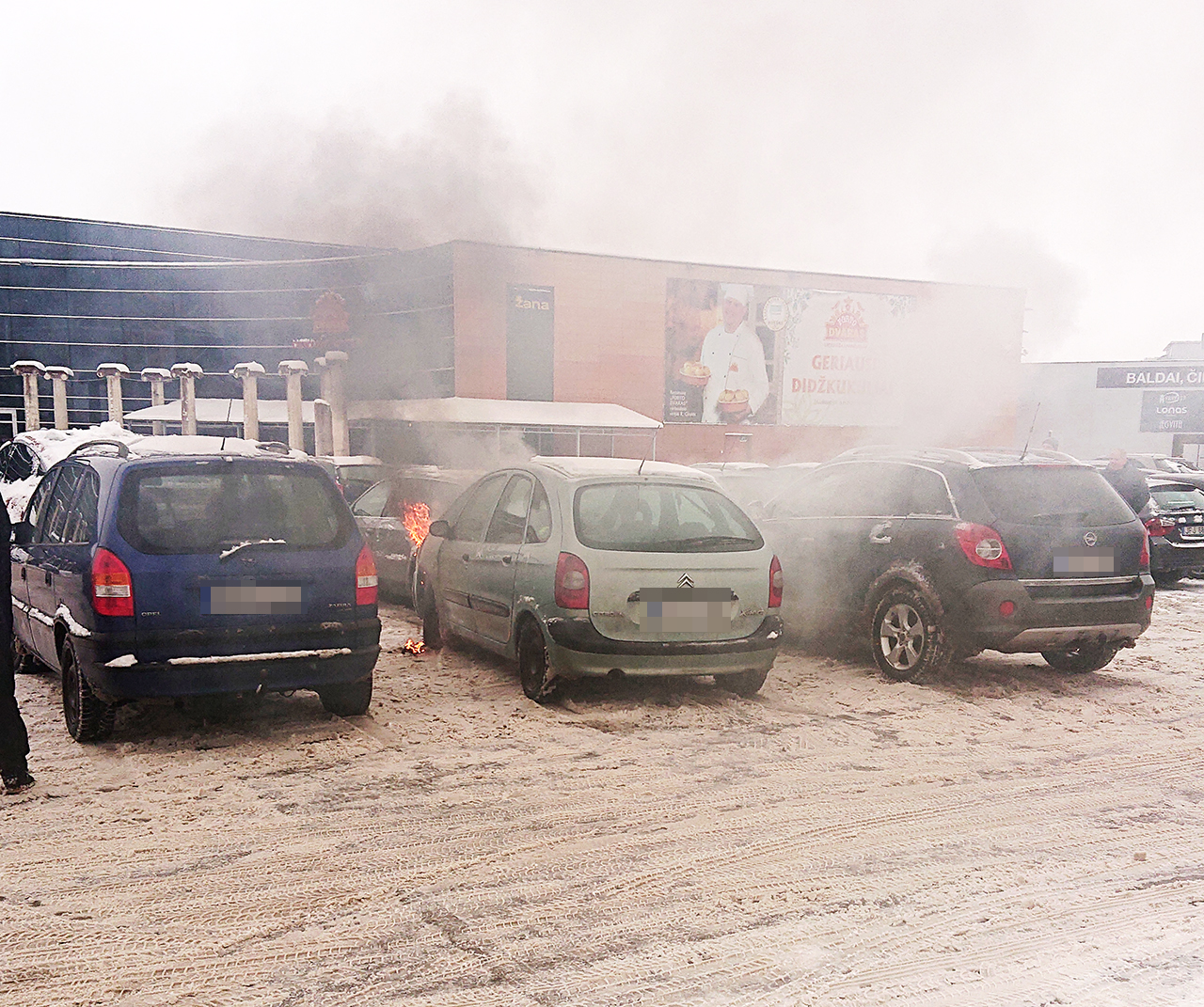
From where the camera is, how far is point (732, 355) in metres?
37.4

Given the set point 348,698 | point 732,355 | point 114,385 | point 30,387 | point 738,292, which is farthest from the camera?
point 732,355

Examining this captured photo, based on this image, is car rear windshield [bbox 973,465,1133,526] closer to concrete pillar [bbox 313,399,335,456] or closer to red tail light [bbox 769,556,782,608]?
red tail light [bbox 769,556,782,608]

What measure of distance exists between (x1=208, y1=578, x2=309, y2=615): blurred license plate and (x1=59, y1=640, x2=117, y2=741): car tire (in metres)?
0.79

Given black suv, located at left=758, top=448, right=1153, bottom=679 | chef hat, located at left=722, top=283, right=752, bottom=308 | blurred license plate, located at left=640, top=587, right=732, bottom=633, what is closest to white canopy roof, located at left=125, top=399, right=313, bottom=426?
chef hat, located at left=722, top=283, right=752, bottom=308

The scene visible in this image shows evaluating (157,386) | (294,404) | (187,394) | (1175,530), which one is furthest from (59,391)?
(1175,530)

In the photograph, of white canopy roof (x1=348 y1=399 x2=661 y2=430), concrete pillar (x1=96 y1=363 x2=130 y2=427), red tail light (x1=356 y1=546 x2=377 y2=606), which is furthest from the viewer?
concrete pillar (x1=96 y1=363 x2=130 y2=427)

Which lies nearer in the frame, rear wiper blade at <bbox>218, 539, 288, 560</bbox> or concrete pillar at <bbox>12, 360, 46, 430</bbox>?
rear wiper blade at <bbox>218, 539, 288, 560</bbox>

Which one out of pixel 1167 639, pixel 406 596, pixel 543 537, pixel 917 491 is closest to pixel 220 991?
pixel 543 537

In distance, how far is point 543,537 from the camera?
20.4 ft

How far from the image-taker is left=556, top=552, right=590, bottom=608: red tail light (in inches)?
229

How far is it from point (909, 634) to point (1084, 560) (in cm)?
124

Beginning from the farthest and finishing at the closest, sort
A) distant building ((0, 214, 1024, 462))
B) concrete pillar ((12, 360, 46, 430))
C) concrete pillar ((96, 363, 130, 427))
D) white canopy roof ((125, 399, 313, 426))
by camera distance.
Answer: white canopy roof ((125, 399, 313, 426)) < concrete pillar ((96, 363, 130, 427)) < concrete pillar ((12, 360, 46, 430)) < distant building ((0, 214, 1024, 462))

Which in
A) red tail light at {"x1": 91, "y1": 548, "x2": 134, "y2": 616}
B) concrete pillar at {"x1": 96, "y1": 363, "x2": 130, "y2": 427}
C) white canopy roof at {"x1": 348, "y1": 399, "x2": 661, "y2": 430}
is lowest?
red tail light at {"x1": 91, "y1": 548, "x2": 134, "y2": 616}

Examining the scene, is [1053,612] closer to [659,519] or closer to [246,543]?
[659,519]
